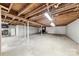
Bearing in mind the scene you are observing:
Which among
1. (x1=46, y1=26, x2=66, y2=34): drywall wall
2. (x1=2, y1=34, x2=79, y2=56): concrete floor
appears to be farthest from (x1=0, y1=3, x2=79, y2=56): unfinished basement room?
(x1=46, y1=26, x2=66, y2=34): drywall wall

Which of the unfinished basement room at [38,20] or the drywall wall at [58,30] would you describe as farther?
the drywall wall at [58,30]

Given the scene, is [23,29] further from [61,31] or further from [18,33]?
[61,31]

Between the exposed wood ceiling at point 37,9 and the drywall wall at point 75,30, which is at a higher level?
Result: the exposed wood ceiling at point 37,9

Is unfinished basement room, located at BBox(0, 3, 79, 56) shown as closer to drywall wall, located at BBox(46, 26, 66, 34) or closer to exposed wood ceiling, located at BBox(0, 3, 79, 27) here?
exposed wood ceiling, located at BBox(0, 3, 79, 27)

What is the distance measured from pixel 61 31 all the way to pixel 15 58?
11.3 metres

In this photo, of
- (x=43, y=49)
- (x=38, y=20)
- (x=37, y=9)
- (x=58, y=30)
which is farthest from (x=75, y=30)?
(x=58, y=30)

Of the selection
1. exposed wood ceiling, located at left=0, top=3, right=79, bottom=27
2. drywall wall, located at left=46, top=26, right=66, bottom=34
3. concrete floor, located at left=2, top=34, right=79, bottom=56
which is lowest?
concrete floor, located at left=2, top=34, right=79, bottom=56

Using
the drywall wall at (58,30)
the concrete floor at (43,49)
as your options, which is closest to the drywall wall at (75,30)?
the concrete floor at (43,49)

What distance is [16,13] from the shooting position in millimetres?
4305

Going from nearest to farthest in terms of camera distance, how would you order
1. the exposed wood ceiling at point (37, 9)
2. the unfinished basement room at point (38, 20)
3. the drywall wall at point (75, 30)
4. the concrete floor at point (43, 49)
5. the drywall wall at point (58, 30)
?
the exposed wood ceiling at point (37, 9), the unfinished basement room at point (38, 20), the concrete floor at point (43, 49), the drywall wall at point (75, 30), the drywall wall at point (58, 30)

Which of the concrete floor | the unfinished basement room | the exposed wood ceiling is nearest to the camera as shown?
the exposed wood ceiling

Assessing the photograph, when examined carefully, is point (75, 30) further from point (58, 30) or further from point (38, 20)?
point (58, 30)

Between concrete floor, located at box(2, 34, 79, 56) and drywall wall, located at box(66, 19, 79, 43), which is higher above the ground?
drywall wall, located at box(66, 19, 79, 43)

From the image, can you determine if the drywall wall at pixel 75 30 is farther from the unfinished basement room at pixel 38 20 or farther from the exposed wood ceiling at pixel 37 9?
the exposed wood ceiling at pixel 37 9
